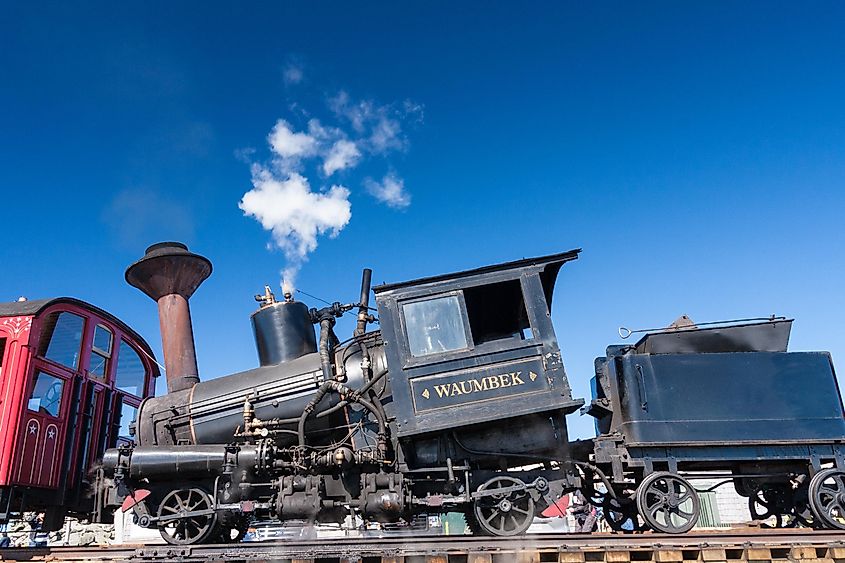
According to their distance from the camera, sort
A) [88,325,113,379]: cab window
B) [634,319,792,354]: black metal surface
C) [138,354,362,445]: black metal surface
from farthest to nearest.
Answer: [88,325,113,379]: cab window, [138,354,362,445]: black metal surface, [634,319,792,354]: black metal surface

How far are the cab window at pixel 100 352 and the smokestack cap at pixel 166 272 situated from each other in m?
0.87

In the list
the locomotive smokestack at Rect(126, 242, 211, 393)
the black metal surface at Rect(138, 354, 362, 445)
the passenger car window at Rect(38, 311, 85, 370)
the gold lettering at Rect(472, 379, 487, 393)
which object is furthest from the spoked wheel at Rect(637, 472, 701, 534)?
the passenger car window at Rect(38, 311, 85, 370)

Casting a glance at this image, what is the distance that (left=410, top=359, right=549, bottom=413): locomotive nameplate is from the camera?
643cm

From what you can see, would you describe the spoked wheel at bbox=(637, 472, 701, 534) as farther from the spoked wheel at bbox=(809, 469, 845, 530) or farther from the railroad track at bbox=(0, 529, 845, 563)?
the spoked wheel at bbox=(809, 469, 845, 530)

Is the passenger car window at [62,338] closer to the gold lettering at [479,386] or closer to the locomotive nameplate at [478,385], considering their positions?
the locomotive nameplate at [478,385]

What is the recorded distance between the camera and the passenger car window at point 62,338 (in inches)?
311

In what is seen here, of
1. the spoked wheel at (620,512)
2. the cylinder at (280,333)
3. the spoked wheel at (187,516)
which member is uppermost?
the cylinder at (280,333)

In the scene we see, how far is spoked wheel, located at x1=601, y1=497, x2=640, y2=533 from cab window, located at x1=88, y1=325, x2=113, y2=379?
7139mm

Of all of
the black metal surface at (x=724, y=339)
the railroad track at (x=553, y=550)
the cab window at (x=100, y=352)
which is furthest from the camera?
the cab window at (x=100, y=352)

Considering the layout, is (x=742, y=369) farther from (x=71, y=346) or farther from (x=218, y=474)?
(x=71, y=346)

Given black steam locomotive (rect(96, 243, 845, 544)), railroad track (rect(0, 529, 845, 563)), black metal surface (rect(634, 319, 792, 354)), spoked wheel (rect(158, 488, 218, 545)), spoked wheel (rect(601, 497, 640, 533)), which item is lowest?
railroad track (rect(0, 529, 845, 563))

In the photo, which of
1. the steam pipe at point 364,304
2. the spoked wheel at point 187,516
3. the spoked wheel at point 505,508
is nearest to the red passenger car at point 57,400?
the spoked wheel at point 187,516

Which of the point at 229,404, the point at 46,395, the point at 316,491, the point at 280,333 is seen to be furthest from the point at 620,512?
the point at 46,395

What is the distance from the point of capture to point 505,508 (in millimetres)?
6352
